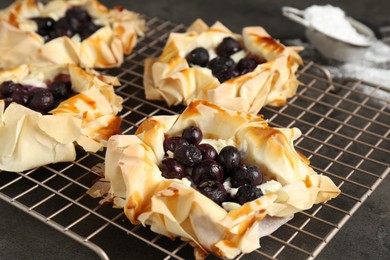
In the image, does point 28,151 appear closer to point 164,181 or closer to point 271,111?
point 164,181

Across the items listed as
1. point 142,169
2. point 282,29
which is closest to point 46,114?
point 142,169

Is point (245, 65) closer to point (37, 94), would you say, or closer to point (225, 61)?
point (225, 61)

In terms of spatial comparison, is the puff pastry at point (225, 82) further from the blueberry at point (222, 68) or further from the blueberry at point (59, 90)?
the blueberry at point (59, 90)

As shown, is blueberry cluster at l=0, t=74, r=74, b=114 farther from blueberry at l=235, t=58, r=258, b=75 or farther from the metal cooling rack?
blueberry at l=235, t=58, r=258, b=75

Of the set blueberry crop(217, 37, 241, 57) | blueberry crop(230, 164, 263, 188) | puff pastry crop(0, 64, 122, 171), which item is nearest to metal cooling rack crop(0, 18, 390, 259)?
puff pastry crop(0, 64, 122, 171)

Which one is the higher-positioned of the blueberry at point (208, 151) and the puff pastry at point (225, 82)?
the blueberry at point (208, 151)

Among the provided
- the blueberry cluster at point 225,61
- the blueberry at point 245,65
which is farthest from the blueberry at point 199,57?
the blueberry at point 245,65
